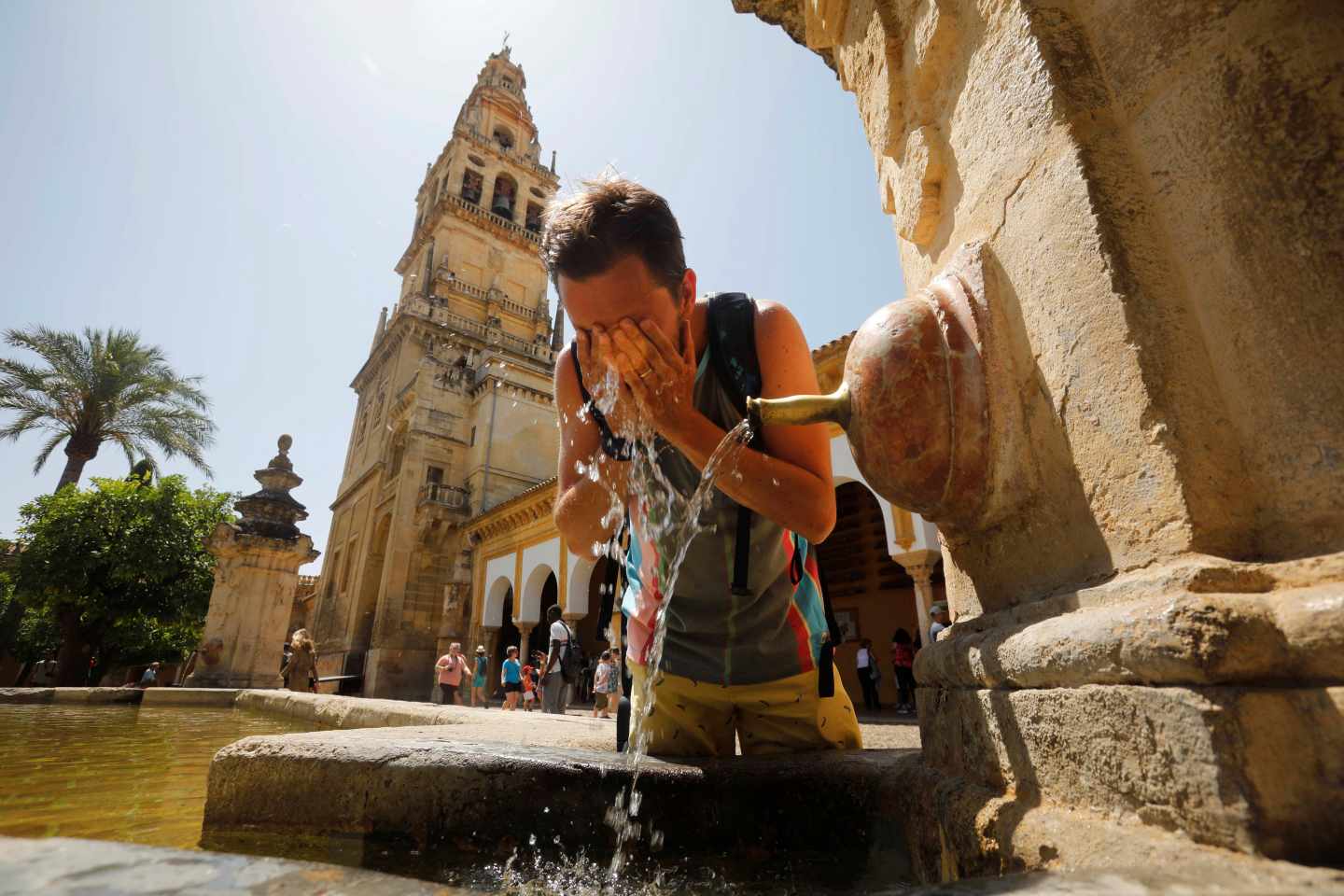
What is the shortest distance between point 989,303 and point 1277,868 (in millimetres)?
910

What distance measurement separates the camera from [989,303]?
1.21m

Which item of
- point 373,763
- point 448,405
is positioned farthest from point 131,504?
point 373,763

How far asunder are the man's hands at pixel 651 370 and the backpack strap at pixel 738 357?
23 cm

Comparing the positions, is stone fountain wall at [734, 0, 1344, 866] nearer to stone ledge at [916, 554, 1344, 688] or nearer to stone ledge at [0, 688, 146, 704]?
stone ledge at [916, 554, 1344, 688]

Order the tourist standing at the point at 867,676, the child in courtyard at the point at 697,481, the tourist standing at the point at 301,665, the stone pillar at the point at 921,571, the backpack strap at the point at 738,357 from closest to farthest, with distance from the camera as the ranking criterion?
the child in courtyard at the point at 697,481, the backpack strap at the point at 738,357, the stone pillar at the point at 921,571, the tourist standing at the point at 301,665, the tourist standing at the point at 867,676

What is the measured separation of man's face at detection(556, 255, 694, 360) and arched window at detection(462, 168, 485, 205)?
30.2 m

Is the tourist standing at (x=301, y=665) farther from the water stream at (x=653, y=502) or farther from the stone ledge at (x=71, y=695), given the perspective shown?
the water stream at (x=653, y=502)

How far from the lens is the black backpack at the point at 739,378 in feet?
5.33

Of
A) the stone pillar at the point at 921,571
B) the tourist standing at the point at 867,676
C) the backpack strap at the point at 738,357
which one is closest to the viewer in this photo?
the backpack strap at the point at 738,357

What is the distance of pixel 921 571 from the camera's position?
8008mm

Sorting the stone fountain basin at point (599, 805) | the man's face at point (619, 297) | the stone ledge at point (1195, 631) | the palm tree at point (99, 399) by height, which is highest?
the palm tree at point (99, 399)

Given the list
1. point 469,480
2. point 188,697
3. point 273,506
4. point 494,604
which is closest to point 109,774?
point 188,697

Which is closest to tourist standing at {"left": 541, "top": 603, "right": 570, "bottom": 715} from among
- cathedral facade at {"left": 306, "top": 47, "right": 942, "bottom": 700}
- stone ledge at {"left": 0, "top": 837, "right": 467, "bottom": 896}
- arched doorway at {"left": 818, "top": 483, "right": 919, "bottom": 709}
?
cathedral facade at {"left": 306, "top": 47, "right": 942, "bottom": 700}

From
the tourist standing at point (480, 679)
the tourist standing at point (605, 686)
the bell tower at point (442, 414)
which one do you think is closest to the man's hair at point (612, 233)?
the tourist standing at point (605, 686)
